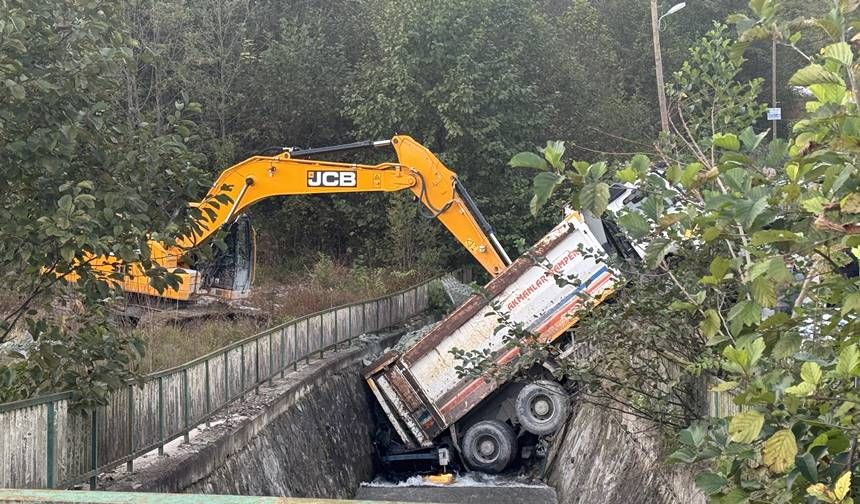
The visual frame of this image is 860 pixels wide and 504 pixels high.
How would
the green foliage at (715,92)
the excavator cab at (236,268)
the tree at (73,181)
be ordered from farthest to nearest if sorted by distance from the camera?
the excavator cab at (236,268) → the green foliage at (715,92) → the tree at (73,181)

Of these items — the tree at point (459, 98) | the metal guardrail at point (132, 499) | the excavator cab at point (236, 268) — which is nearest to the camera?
the metal guardrail at point (132, 499)

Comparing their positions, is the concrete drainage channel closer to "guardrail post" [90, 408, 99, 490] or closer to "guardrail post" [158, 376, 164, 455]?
"guardrail post" [158, 376, 164, 455]

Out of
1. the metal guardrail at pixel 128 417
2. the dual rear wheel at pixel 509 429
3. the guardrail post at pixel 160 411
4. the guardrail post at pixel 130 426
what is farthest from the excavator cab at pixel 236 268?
the guardrail post at pixel 130 426

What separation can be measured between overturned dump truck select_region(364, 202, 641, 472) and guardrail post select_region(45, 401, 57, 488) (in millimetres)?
7892

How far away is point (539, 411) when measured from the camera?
13391 mm

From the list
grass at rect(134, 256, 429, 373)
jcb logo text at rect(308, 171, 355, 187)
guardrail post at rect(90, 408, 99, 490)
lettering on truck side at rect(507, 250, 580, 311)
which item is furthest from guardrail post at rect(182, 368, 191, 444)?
jcb logo text at rect(308, 171, 355, 187)

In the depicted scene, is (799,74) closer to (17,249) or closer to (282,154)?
(17,249)

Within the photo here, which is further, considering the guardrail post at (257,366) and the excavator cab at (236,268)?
the excavator cab at (236,268)

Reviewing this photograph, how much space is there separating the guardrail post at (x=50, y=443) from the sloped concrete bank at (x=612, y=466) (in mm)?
4774

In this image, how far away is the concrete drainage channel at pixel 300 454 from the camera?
8242 millimetres

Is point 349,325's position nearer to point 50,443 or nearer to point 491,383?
point 491,383

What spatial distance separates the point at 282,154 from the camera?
661 inches

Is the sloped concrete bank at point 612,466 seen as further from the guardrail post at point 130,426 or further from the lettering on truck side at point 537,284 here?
the guardrail post at point 130,426

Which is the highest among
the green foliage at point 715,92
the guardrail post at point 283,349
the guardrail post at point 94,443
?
the green foliage at point 715,92
